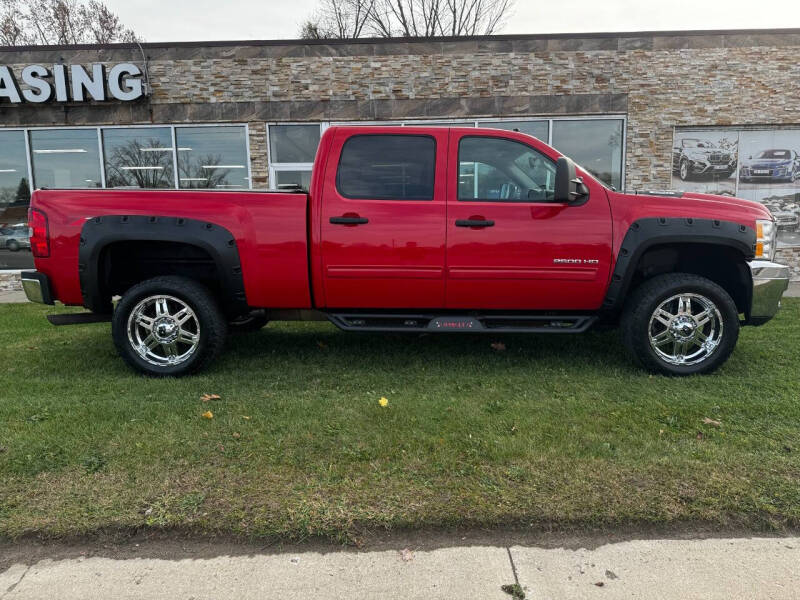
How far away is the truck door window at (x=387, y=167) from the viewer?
4406 mm

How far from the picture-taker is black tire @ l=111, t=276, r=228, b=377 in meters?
4.46

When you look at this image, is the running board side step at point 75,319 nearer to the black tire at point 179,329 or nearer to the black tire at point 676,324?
the black tire at point 179,329

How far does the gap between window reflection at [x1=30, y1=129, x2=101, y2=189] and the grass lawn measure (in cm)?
706

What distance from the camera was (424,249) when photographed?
4328mm

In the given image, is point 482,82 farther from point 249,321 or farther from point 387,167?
point 249,321

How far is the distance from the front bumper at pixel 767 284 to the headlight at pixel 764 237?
4.7 inches

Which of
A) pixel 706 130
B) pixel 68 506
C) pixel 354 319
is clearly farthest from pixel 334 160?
pixel 706 130

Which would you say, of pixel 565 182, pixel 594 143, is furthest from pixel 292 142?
pixel 565 182

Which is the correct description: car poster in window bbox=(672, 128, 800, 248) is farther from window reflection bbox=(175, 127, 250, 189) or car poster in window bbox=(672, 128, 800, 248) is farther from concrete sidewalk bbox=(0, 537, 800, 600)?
concrete sidewalk bbox=(0, 537, 800, 600)

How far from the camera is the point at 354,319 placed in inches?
182

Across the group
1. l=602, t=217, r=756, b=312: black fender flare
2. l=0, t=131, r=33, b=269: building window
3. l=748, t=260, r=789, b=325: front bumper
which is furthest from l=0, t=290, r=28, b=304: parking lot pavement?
l=748, t=260, r=789, b=325: front bumper

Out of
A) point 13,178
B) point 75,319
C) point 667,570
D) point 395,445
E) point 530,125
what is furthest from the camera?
point 13,178

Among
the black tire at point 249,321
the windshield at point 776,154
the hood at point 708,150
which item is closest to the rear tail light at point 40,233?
the black tire at point 249,321

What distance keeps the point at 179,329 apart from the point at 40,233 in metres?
1.28
